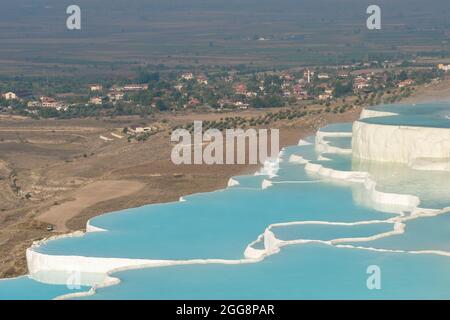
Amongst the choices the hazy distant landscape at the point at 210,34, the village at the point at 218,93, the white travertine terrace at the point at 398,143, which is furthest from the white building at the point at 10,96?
the white travertine terrace at the point at 398,143

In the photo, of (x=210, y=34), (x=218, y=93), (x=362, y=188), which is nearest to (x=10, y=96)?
(x=218, y=93)

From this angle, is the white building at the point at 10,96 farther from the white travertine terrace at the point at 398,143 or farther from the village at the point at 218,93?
the white travertine terrace at the point at 398,143

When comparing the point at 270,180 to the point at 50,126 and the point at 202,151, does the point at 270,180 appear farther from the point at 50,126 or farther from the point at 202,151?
the point at 50,126

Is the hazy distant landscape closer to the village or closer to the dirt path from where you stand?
the village

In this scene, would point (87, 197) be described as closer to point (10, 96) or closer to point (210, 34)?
point (10, 96)

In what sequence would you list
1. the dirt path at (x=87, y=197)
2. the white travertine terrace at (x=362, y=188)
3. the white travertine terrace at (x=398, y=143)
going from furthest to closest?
the dirt path at (x=87, y=197) → the white travertine terrace at (x=398, y=143) → the white travertine terrace at (x=362, y=188)
